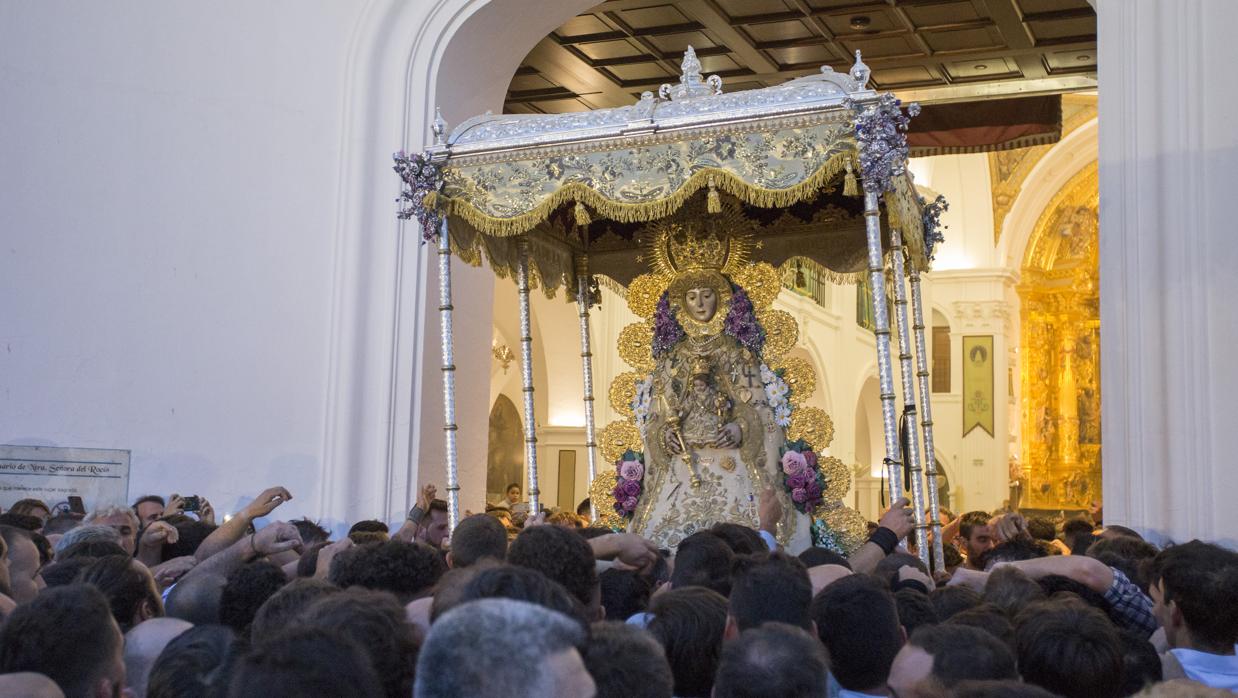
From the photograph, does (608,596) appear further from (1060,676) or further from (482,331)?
(482,331)

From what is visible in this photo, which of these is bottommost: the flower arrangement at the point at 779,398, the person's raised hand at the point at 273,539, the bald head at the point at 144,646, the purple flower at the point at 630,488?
the bald head at the point at 144,646

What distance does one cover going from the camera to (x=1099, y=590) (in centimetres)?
368

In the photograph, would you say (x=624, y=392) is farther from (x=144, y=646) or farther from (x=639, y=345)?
(x=144, y=646)

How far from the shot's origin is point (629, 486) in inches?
301

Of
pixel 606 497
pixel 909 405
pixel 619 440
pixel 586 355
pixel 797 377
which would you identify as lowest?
pixel 606 497

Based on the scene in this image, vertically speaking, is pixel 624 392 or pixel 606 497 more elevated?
pixel 624 392

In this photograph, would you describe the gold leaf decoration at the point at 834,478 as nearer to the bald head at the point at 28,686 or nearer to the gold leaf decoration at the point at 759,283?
the gold leaf decoration at the point at 759,283

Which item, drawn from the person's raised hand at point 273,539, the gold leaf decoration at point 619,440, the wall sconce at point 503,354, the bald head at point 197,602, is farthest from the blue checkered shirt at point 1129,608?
the wall sconce at point 503,354

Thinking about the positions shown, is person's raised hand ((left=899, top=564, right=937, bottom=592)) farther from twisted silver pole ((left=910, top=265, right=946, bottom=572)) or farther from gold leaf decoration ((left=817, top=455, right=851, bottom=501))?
gold leaf decoration ((left=817, top=455, right=851, bottom=501))

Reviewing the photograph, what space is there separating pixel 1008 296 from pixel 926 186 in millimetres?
2191

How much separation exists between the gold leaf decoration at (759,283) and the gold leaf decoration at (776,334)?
0.09 meters

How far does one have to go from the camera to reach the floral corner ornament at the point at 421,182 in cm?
661

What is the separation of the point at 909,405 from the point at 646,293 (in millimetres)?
1931

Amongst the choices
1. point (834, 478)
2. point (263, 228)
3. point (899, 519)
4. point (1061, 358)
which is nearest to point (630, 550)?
point (899, 519)
